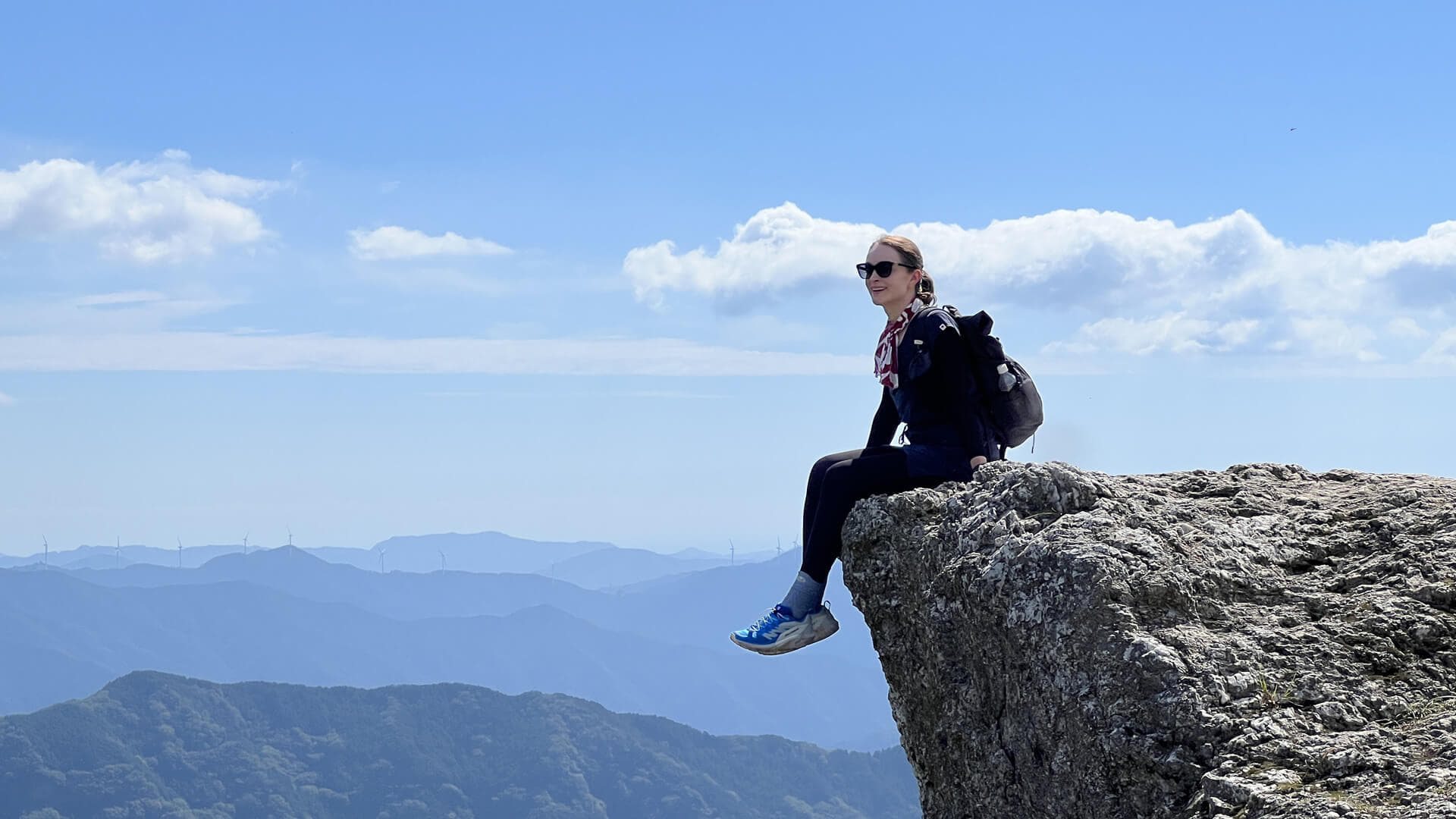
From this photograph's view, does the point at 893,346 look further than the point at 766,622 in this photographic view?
Yes

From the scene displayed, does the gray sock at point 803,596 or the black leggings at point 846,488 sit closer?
the black leggings at point 846,488

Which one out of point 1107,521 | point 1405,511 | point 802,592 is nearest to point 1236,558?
point 1107,521

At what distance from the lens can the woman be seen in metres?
7.96

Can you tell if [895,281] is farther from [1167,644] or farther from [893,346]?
[1167,644]

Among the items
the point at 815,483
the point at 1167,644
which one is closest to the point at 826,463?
the point at 815,483

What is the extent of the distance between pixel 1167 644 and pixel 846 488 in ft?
8.53

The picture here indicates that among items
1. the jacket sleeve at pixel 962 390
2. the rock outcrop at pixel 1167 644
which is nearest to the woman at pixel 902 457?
the jacket sleeve at pixel 962 390

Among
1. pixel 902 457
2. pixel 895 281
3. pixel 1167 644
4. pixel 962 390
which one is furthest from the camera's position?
pixel 895 281

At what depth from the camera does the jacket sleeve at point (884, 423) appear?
872cm

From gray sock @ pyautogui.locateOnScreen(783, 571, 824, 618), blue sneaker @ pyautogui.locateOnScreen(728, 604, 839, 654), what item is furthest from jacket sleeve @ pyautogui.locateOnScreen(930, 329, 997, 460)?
blue sneaker @ pyautogui.locateOnScreen(728, 604, 839, 654)

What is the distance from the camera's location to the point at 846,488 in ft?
26.4

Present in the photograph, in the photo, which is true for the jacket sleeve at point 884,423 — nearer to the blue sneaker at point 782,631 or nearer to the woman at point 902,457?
the woman at point 902,457

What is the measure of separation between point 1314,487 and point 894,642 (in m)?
2.78

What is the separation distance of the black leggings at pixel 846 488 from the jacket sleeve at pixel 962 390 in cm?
30
